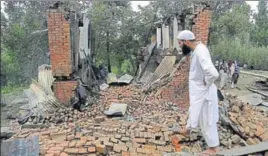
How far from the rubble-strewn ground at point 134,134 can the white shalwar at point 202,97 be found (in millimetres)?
530

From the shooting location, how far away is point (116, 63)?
2486cm

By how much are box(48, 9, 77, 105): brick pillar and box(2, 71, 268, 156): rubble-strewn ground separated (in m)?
0.64

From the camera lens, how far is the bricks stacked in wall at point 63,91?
7.08 m

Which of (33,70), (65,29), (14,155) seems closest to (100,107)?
(65,29)

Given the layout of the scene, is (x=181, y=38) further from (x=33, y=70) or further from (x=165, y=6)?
(x=165, y=6)

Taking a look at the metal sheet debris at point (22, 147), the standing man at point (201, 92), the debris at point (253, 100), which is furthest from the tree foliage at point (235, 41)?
the metal sheet debris at point (22, 147)

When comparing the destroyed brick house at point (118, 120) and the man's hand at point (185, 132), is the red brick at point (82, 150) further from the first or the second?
the man's hand at point (185, 132)

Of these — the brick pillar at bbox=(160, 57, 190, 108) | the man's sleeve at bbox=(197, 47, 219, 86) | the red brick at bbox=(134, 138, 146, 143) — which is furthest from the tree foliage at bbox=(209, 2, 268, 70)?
the man's sleeve at bbox=(197, 47, 219, 86)

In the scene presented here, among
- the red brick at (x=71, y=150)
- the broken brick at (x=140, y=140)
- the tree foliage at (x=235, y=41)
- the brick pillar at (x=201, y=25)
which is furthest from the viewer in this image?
the tree foliage at (x=235, y=41)

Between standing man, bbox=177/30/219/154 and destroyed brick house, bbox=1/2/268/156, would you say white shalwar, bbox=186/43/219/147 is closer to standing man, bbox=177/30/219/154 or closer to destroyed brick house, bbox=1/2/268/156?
standing man, bbox=177/30/219/154

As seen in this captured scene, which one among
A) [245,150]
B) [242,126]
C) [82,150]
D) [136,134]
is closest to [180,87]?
[242,126]

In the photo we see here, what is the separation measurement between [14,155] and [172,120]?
3052 mm

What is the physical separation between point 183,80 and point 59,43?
2.86 metres

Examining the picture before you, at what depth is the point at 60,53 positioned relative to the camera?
6.99m
